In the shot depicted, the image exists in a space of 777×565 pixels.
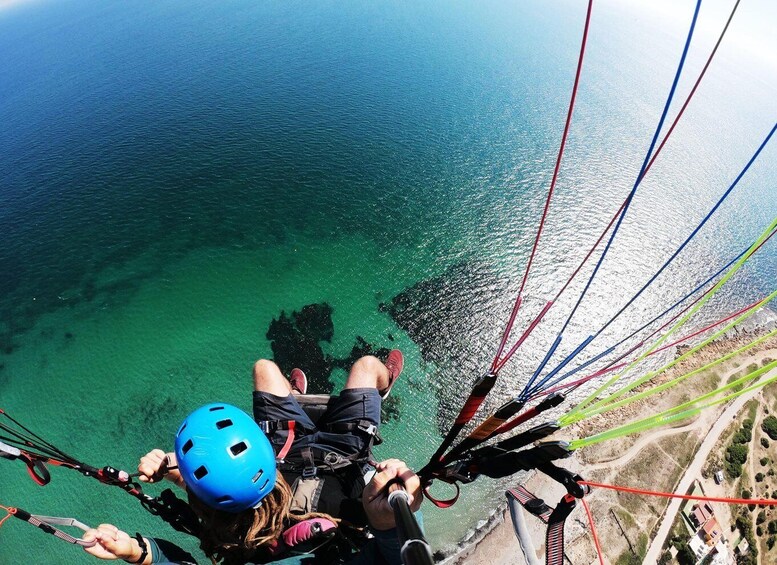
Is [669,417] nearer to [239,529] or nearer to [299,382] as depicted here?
[239,529]

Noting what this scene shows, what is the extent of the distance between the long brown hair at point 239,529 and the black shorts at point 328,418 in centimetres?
122

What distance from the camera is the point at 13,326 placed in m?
15.8

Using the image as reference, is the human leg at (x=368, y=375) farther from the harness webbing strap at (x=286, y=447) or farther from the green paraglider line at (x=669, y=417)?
the green paraglider line at (x=669, y=417)

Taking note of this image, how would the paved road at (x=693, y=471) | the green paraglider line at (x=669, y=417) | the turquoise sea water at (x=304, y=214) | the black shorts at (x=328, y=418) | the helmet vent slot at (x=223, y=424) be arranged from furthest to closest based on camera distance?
the turquoise sea water at (x=304, y=214), the paved road at (x=693, y=471), the black shorts at (x=328, y=418), the helmet vent slot at (x=223, y=424), the green paraglider line at (x=669, y=417)

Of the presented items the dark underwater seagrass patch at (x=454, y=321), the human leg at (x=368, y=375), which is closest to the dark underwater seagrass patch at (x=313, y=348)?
the dark underwater seagrass patch at (x=454, y=321)

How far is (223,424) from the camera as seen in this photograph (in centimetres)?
352

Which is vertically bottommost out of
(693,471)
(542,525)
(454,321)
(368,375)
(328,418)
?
(693,471)

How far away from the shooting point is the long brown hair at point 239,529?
324 centimetres

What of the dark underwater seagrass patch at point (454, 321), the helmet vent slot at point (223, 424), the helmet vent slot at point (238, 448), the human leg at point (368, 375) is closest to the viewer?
the helmet vent slot at point (238, 448)

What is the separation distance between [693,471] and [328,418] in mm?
13293

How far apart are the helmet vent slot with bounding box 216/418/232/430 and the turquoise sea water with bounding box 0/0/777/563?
32.4 ft

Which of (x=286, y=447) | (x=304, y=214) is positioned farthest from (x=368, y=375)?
(x=304, y=214)

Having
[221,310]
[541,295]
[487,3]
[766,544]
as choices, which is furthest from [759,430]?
[487,3]

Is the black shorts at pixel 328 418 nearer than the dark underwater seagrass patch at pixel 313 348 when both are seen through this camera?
Yes
